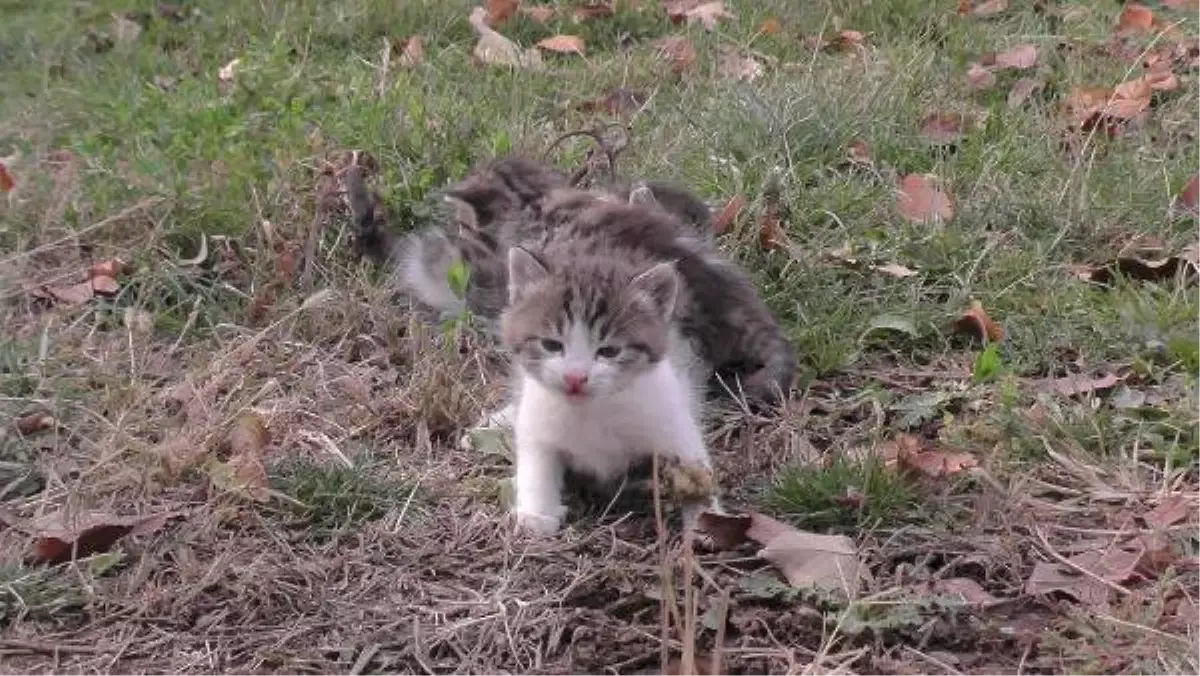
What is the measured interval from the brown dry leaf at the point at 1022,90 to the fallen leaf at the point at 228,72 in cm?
293

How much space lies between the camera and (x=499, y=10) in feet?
21.8

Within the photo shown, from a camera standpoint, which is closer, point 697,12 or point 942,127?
point 942,127

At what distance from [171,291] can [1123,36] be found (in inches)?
158

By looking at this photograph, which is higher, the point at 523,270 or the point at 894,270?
the point at 523,270

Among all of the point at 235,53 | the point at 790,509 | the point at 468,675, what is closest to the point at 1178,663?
A: the point at 790,509

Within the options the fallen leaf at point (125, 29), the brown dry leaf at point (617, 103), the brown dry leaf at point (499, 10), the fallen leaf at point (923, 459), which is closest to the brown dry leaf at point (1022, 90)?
the brown dry leaf at point (617, 103)

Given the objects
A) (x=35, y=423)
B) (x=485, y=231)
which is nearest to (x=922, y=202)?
(x=485, y=231)

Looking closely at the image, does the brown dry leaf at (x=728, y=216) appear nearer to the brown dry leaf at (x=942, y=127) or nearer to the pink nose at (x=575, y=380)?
the brown dry leaf at (x=942, y=127)

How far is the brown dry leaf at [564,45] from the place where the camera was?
6336mm

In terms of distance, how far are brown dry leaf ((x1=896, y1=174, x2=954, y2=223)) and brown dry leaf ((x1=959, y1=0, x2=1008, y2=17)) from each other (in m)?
2.01

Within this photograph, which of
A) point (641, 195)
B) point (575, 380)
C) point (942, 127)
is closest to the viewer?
point (575, 380)

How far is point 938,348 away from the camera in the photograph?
4012mm

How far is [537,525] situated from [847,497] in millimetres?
663

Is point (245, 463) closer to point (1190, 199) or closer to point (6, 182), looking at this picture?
point (6, 182)
